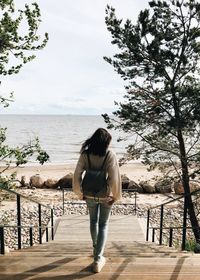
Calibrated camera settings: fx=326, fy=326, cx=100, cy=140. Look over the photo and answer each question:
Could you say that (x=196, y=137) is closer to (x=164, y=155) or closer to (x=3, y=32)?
(x=164, y=155)

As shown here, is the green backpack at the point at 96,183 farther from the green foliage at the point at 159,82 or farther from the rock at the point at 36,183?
the rock at the point at 36,183

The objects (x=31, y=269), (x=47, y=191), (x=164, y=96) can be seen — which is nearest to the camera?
(x=31, y=269)

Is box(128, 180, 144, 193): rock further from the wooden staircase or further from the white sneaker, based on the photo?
the white sneaker

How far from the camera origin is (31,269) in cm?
307

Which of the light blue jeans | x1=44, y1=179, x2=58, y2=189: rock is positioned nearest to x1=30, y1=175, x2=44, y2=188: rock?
x1=44, y1=179, x2=58, y2=189: rock

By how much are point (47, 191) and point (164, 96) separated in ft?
41.7

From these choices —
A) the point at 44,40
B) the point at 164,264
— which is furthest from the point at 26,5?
the point at 164,264

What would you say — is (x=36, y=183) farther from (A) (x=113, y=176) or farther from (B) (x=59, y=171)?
(A) (x=113, y=176)

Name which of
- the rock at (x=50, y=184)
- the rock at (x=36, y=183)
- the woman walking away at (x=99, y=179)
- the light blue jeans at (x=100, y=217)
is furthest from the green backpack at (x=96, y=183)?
the rock at (x=36, y=183)

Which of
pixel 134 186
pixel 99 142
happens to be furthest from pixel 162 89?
pixel 134 186

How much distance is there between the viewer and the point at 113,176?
10.8ft

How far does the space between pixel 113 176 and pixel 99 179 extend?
0.15 m

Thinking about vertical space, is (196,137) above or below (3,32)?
below

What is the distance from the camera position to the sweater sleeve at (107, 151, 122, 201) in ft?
10.8
